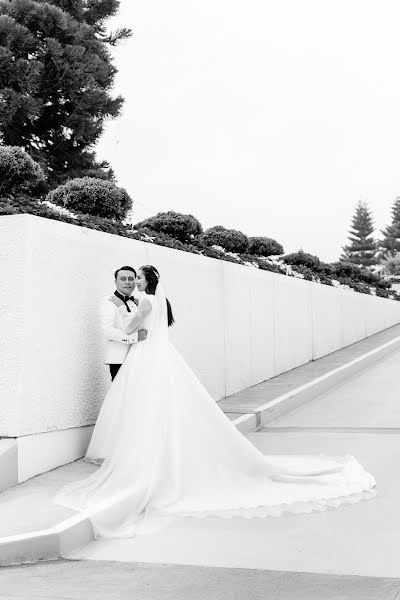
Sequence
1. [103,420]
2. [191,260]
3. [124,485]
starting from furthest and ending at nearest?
[191,260]
[103,420]
[124,485]

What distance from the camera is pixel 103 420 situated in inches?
301

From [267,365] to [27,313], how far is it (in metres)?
8.52

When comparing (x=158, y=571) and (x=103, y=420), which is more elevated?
(x=103, y=420)

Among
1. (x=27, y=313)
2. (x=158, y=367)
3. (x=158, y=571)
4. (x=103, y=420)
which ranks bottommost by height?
(x=158, y=571)

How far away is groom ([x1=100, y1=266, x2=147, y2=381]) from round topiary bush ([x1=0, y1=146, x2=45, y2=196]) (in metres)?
3.21

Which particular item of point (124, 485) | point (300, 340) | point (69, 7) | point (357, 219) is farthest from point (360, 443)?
point (357, 219)

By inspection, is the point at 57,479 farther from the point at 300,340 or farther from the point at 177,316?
the point at 300,340

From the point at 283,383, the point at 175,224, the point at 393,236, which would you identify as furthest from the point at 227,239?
the point at 393,236

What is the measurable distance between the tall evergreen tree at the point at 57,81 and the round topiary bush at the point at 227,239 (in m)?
13.1

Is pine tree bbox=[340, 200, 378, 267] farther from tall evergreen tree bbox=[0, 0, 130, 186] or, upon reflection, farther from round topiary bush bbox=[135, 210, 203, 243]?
round topiary bush bbox=[135, 210, 203, 243]

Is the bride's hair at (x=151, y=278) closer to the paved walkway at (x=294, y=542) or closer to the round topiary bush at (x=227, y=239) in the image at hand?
the paved walkway at (x=294, y=542)

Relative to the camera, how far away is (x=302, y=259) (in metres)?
25.0

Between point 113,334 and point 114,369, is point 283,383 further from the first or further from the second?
point 113,334

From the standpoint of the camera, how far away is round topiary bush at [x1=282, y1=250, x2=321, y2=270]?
24984mm
